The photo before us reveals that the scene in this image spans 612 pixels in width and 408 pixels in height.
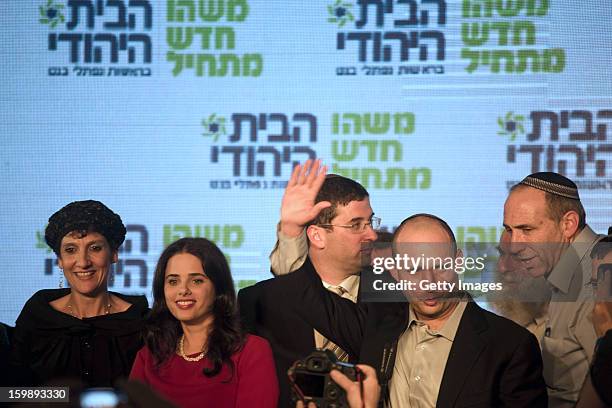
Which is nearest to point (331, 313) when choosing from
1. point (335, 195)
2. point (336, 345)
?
point (336, 345)

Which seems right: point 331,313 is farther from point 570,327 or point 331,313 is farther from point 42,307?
point 42,307

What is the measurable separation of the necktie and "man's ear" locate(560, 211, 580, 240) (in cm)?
87

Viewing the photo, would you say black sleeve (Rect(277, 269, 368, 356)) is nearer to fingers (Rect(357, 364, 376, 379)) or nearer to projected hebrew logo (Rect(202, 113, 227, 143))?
fingers (Rect(357, 364, 376, 379))

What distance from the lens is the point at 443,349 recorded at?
135 inches

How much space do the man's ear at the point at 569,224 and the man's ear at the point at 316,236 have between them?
0.93m

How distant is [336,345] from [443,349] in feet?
1.70

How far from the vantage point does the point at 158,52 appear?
4848 millimetres

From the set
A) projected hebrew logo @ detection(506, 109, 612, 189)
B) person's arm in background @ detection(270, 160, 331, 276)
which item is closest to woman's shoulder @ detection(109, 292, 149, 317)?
person's arm in background @ detection(270, 160, 331, 276)

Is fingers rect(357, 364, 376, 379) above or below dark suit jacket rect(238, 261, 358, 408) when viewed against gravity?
above

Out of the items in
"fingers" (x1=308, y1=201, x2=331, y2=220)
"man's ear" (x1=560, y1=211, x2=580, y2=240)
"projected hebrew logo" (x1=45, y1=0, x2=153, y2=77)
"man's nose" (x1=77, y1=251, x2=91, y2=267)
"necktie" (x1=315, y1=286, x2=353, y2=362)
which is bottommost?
"necktie" (x1=315, y1=286, x2=353, y2=362)

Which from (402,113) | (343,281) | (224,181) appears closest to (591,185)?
(402,113)

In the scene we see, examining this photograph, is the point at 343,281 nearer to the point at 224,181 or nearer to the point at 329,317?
the point at 329,317

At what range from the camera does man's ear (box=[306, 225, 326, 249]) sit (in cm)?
401

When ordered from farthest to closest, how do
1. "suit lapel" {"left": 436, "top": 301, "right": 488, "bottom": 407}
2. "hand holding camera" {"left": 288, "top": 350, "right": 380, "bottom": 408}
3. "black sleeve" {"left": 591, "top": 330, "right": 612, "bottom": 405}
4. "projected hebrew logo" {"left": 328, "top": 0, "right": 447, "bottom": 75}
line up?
"projected hebrew logo" {"left": 328, "top": 0, "right": 447, "bottom": 75} < "suit lapel" {"left": 436, "top": 301, "right": 488, "bottom": 407} < "black sleeve" {"left": 591, "top": 330, "right": 612, "bottom": 405} < "hand holding camera" {"left": 288, "top": 350, "right": 380, "bottom": 408}
